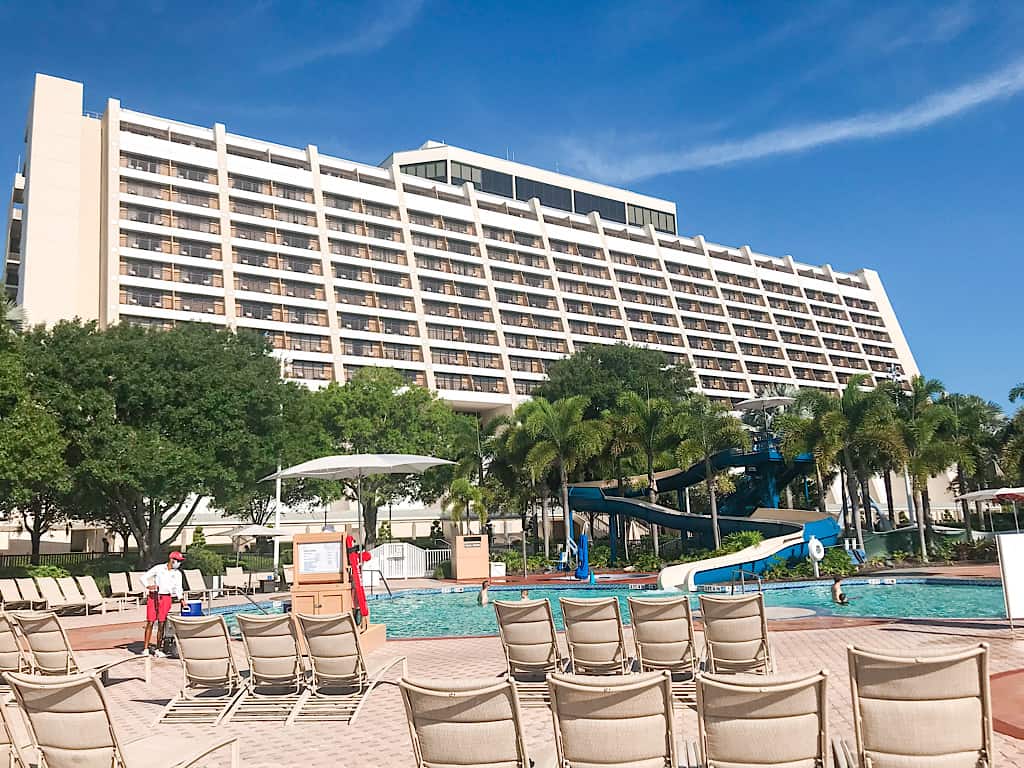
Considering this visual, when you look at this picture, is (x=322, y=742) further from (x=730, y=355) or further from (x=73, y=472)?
(x=730, y=355)

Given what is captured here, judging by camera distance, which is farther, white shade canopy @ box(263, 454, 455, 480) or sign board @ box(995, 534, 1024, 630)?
white shade canopy @ box(263, 454, 455, 480)

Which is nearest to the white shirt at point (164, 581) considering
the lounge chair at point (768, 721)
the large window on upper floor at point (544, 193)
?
the lounge chair at point (768, 721)

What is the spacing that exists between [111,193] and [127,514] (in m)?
42.4

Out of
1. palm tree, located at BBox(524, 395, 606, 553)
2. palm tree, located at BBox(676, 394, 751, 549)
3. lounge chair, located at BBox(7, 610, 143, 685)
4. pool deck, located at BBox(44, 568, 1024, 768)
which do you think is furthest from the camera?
palm tree, located at BBox(524, 395, 606, 553)

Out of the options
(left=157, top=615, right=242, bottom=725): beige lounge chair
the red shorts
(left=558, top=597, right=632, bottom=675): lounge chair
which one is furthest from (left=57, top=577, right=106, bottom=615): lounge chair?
(left=558, top=597, right=632, bottom=675): lounge chair

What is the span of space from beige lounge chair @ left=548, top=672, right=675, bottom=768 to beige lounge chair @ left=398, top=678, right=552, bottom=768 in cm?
30

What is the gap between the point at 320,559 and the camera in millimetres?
13555

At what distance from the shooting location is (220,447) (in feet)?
98.0

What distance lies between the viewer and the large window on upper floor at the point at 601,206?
3863 inches

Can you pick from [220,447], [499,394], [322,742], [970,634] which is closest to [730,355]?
[499,394]

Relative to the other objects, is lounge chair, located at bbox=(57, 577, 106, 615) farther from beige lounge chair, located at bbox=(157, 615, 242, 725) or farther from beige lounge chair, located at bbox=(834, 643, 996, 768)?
beige lounge chair, located at bbox=(834, 643, 996, 768)

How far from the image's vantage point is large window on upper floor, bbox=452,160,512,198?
8888cm

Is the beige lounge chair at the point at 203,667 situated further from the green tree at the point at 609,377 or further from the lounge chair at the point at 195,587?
the green tree at the point at 609,377

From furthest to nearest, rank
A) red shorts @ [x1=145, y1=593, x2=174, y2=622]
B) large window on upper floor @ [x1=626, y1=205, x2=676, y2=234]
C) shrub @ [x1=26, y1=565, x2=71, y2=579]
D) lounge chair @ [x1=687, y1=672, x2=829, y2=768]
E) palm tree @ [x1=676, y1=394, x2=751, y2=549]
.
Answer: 1. large window on upper floor @ [x1=626, y1=205, x2=676, y2=234]
2. palm tree @ [x1=676, y1=394, x2=751, y2=549]
3. shrub @ [x1=26, y1=565, x2=71, y2=579]
4. red shorts @ [x1=145, y1=593, x2=174, y2=622]
5. lounge chair @ [x1=687, y1=672, x2=829, y2=768]
